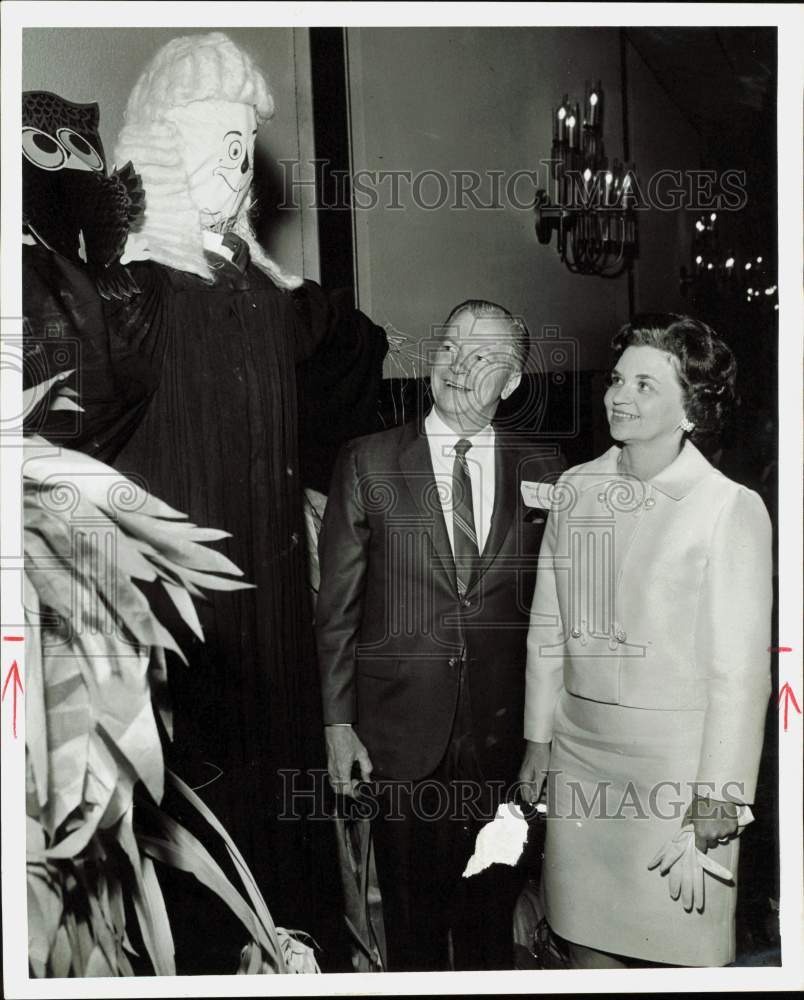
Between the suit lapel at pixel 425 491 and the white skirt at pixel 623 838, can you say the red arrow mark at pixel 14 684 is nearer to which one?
the suit lapel at pixel 425 491

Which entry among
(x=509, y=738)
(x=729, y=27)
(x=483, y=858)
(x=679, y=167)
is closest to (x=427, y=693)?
(x=509, y=738)

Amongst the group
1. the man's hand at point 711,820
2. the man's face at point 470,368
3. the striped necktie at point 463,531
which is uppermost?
the man's face at point 470,368

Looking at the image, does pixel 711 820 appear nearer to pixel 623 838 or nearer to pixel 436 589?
pixel 623 838

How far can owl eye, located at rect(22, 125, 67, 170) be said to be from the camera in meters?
2.67

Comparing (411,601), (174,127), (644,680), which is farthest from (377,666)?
(174,127)

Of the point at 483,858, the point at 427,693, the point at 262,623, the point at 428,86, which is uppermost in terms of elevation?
the point at 428,86

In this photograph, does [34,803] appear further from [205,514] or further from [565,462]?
[565,462]

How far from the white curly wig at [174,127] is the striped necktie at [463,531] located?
2.52 ft

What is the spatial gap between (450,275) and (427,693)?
1.04 metres

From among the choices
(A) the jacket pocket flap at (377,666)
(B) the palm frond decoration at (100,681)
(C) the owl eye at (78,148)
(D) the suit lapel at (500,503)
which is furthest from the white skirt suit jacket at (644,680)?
(C) the owl eye at (78,148)

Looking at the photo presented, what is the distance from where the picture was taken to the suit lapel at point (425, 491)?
2703 mm

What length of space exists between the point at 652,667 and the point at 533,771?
1.31 feet

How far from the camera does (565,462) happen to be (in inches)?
107

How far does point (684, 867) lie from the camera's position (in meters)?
2.70
